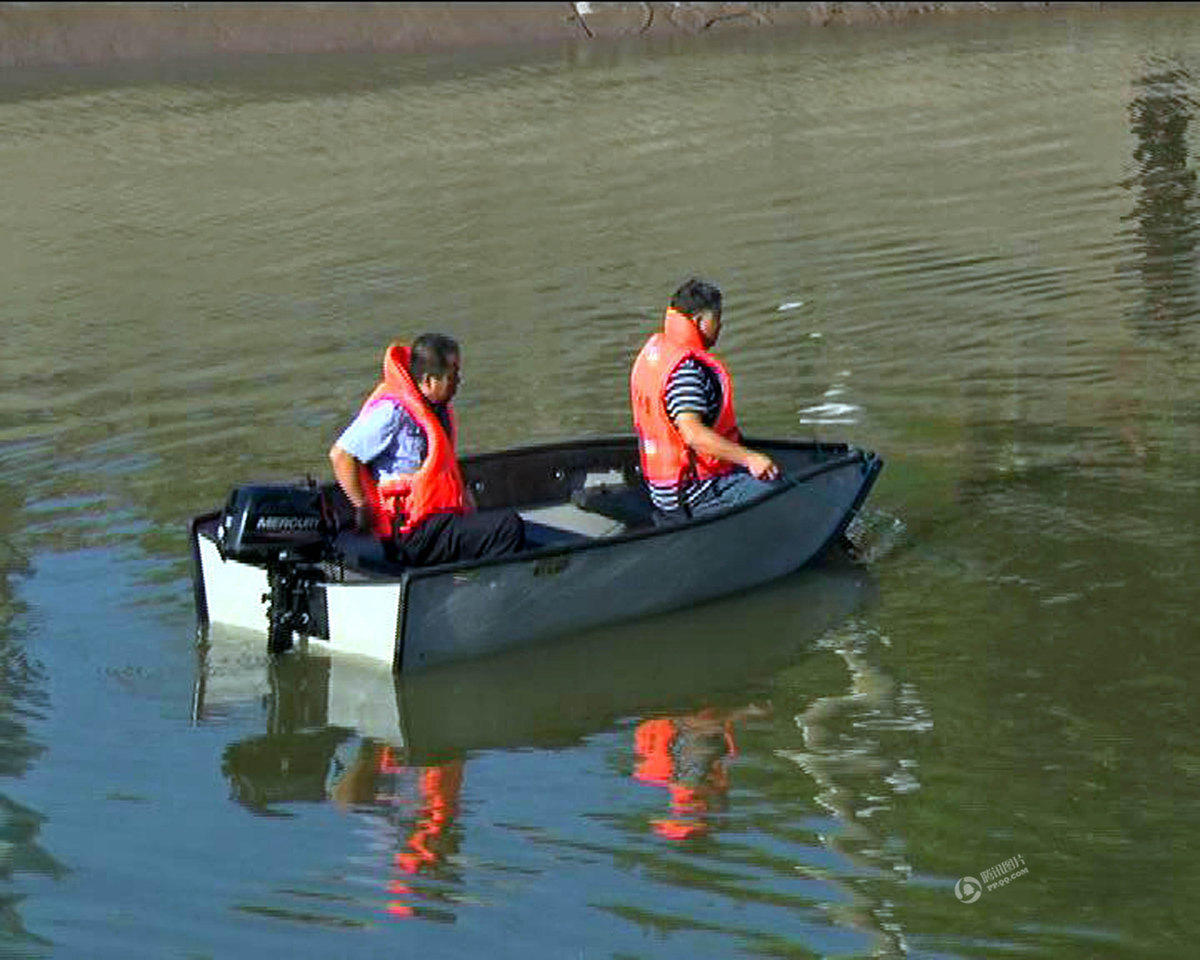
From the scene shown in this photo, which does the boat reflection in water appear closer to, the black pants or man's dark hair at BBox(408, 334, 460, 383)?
the black pants

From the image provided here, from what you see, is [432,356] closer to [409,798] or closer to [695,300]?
[695,300]

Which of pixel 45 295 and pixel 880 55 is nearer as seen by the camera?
pixel 45 295

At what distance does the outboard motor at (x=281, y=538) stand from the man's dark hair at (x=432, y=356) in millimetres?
678

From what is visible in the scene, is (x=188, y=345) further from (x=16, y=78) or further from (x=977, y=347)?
(x=16, y=78)

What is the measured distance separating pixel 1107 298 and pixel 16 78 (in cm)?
1641

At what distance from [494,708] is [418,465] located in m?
1.13

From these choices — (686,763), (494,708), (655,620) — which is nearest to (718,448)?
(655,620)

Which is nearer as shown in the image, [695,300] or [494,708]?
[494,708]

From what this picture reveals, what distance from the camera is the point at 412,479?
38.1 feet

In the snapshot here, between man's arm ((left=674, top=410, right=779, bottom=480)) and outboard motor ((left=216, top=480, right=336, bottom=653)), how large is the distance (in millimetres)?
1731

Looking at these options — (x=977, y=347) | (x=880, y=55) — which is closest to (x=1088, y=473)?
(x=977, y=347)

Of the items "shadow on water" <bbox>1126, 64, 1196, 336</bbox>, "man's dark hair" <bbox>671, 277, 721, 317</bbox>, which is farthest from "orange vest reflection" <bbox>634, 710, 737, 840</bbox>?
"shadow on water" <bbox>1126, 64, 1196, 336</bbox>

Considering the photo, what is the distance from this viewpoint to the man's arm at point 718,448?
12.1 meters

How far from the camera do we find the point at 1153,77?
27.7m
